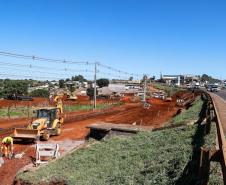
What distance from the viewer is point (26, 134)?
27141 millimetres

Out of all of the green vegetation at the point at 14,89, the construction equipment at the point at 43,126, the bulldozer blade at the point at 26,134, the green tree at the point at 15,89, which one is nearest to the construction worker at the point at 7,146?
the bulldozer blade at the point at 26,134

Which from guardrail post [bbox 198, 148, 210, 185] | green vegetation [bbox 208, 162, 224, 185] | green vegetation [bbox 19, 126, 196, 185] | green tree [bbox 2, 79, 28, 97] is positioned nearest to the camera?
guardrail post [bbox 198, 148, 210, 185]

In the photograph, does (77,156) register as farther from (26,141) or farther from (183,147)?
(26,141)

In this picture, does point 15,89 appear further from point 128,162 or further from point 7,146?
point 128,162

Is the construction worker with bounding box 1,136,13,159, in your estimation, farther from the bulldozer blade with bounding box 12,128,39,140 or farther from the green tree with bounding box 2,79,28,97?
the green tree with bounding box 2,79,28,97

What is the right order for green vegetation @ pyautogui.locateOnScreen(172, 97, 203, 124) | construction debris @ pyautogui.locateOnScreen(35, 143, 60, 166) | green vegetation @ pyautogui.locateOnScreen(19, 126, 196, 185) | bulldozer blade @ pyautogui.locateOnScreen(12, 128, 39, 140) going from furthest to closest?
bulldozer blade @ pyautogui.locateOnScreen(12, 128, 39, 140), green vegetation @ pyautogui.locateOnScreen(172, 97, 203, 124), construction debris @ pyautogui.locateOnScreen(35, 143, 60, 166), green vegetation @ pyautogui.locateOnScreen(19, 126, 196, 185)

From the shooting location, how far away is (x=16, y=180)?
621 inches

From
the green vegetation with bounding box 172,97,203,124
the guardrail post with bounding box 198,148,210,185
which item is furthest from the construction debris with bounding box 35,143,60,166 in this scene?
the guardrail post with bounding box 198,148,210,185

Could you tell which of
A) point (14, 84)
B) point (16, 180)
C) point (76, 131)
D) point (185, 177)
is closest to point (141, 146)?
point (16, 180)

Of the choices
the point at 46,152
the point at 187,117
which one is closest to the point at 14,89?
the point at 187,117

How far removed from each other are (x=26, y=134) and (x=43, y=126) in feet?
5.15

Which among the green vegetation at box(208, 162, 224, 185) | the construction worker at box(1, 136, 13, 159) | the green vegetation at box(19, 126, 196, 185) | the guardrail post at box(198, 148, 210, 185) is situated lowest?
the construction worker at box(1, 136, 13, 159)

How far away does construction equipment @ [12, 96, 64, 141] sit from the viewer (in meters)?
26.9

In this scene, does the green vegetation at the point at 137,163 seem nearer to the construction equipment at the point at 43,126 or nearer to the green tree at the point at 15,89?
the construction equipment at the point at 43,126
